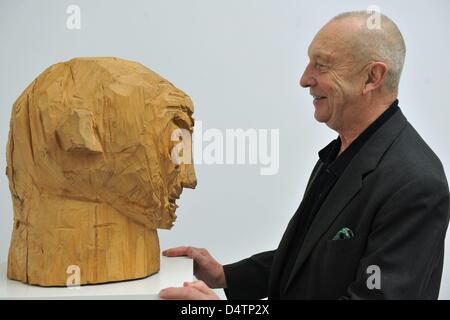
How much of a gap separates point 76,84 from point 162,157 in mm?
363

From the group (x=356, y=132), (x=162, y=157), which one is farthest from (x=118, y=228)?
(x=356, y=132)

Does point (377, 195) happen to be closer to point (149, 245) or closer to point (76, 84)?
point (149, 245)

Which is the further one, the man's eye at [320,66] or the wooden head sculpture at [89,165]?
the man's eye at [320,66]

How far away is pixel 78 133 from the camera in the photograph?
78.8 inches

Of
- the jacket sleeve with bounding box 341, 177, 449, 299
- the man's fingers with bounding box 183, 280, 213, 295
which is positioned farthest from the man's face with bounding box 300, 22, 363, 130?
the man's fingers with bounding box 183, 280, 213, 295

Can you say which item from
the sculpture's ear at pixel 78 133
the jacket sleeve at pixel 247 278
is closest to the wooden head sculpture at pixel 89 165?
the sculpture's ear at pixel 78 133

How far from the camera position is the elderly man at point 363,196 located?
1.86m

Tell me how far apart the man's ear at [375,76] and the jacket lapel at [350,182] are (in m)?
0.12

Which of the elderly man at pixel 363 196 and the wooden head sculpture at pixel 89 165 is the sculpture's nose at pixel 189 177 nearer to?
the wooden head sculpture at pixel 89 165

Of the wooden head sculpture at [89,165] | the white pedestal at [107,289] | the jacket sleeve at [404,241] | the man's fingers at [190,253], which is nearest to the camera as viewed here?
the jacket sleeve at [404,241]

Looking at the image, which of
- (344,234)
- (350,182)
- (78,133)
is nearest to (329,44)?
(350,182)

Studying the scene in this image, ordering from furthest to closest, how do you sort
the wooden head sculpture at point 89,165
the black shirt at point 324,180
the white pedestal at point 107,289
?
1. the black shirt at point 324,180
2. the wooden head sculpture at point 89,165
3. the white pedestal at point 107,289

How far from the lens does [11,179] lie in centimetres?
218
